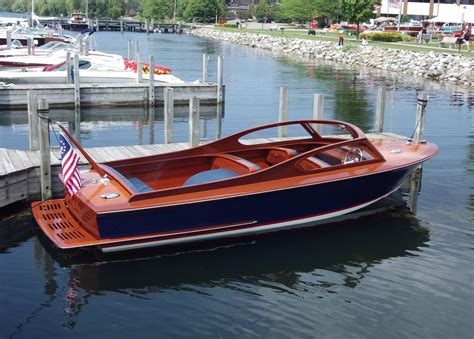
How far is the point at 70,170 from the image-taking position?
980cm

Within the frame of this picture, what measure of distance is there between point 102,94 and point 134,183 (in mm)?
A: 13046

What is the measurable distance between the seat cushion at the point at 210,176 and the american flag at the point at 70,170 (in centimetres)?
178

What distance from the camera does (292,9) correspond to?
93.9 m

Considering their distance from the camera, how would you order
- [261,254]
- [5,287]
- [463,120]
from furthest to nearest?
[463,120] → [261,254] → [5,287]

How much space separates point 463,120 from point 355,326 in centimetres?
1698

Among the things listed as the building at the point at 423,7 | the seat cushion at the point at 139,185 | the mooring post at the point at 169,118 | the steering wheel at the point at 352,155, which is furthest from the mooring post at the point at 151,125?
the building at the point at 423,7

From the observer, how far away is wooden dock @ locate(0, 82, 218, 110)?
870 inches

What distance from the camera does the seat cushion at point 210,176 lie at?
10531 mm

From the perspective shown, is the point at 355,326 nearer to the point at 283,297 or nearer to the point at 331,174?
the point at 283,297

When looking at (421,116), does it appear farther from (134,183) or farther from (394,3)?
(394,3)

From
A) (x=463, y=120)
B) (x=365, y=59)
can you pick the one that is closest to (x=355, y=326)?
(x=463, y=120)

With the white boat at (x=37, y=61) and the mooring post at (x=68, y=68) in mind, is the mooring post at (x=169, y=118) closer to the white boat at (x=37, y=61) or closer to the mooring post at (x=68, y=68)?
the mooring post at (x=68, y=68)

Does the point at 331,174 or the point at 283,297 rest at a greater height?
the point at 331,174

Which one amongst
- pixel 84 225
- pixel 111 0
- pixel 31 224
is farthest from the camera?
pixel 111 0
